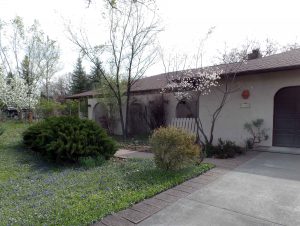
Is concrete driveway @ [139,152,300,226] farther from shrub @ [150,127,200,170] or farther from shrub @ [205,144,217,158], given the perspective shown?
→ shrub @ [205,144,217,158]

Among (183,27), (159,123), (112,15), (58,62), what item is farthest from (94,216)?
(58,62)

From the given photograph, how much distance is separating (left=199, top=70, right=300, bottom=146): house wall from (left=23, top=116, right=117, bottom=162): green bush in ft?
14.8

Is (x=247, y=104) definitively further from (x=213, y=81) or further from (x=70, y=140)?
(x=70, y=140)

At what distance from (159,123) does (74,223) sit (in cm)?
895

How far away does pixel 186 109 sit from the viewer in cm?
1097

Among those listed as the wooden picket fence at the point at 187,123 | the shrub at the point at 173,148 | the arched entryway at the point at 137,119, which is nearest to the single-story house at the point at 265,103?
the wooden picket fence at the point at 187,123

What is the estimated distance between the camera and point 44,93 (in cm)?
3050

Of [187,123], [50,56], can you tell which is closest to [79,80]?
[50,56]

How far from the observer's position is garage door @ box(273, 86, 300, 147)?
7.54 metres

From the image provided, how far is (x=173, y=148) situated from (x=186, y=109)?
6.20 meters

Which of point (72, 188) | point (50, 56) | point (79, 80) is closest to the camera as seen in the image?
point (72, 188)

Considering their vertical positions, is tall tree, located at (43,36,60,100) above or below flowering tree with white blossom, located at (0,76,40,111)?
above

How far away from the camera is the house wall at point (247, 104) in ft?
25.1

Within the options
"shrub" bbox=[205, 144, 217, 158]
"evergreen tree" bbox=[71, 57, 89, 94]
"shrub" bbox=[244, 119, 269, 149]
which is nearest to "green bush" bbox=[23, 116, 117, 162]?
"shrub" bbox=[205, 144, 217, 158]
